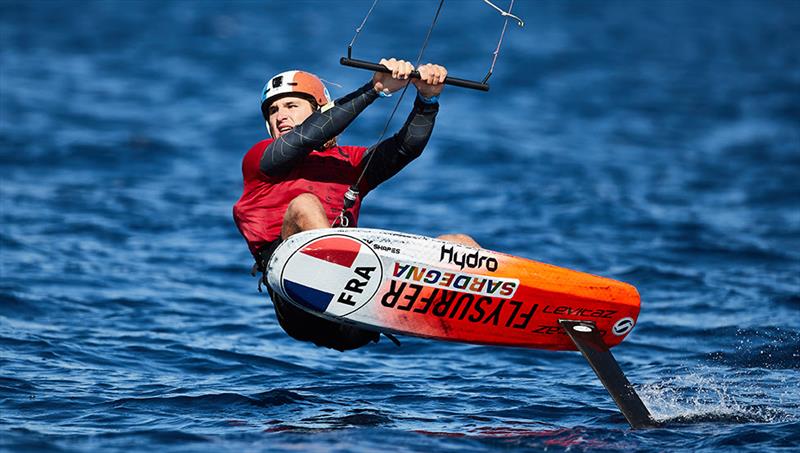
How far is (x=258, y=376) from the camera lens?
9820 millimetres

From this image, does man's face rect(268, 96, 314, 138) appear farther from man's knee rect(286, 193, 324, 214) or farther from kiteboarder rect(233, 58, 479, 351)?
man's knee rect(286, 193, 324, 214)

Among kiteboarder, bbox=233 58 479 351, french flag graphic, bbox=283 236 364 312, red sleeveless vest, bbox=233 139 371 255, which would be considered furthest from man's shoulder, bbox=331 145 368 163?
french flag graphic, bbox=283 236 364 312

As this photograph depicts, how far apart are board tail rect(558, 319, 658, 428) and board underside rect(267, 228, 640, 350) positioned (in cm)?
9

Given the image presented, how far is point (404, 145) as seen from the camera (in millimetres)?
8500

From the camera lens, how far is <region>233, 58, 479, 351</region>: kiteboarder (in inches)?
309

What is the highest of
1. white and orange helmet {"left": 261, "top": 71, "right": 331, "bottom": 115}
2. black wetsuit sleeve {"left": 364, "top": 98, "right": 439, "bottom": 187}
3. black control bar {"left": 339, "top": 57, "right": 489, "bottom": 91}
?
white and orange helmet {"left": 261, "top": 71, "right": 331, "bottom": 115}

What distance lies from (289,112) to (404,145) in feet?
2.82

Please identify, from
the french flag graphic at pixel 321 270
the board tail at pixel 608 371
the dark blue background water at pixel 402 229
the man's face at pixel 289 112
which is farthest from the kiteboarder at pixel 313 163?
the dark blue background water at pixel 402 229

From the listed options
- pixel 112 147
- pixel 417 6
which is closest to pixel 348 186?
pixel 112 147

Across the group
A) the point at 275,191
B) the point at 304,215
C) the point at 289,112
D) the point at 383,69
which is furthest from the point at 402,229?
the point at 383,69

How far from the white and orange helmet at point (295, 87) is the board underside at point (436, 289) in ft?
3.92

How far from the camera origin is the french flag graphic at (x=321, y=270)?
7.82 metres

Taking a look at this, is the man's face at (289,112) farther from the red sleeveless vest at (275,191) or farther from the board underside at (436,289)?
the board underside at (436,289)

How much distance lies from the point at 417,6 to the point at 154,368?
37.7 metres
